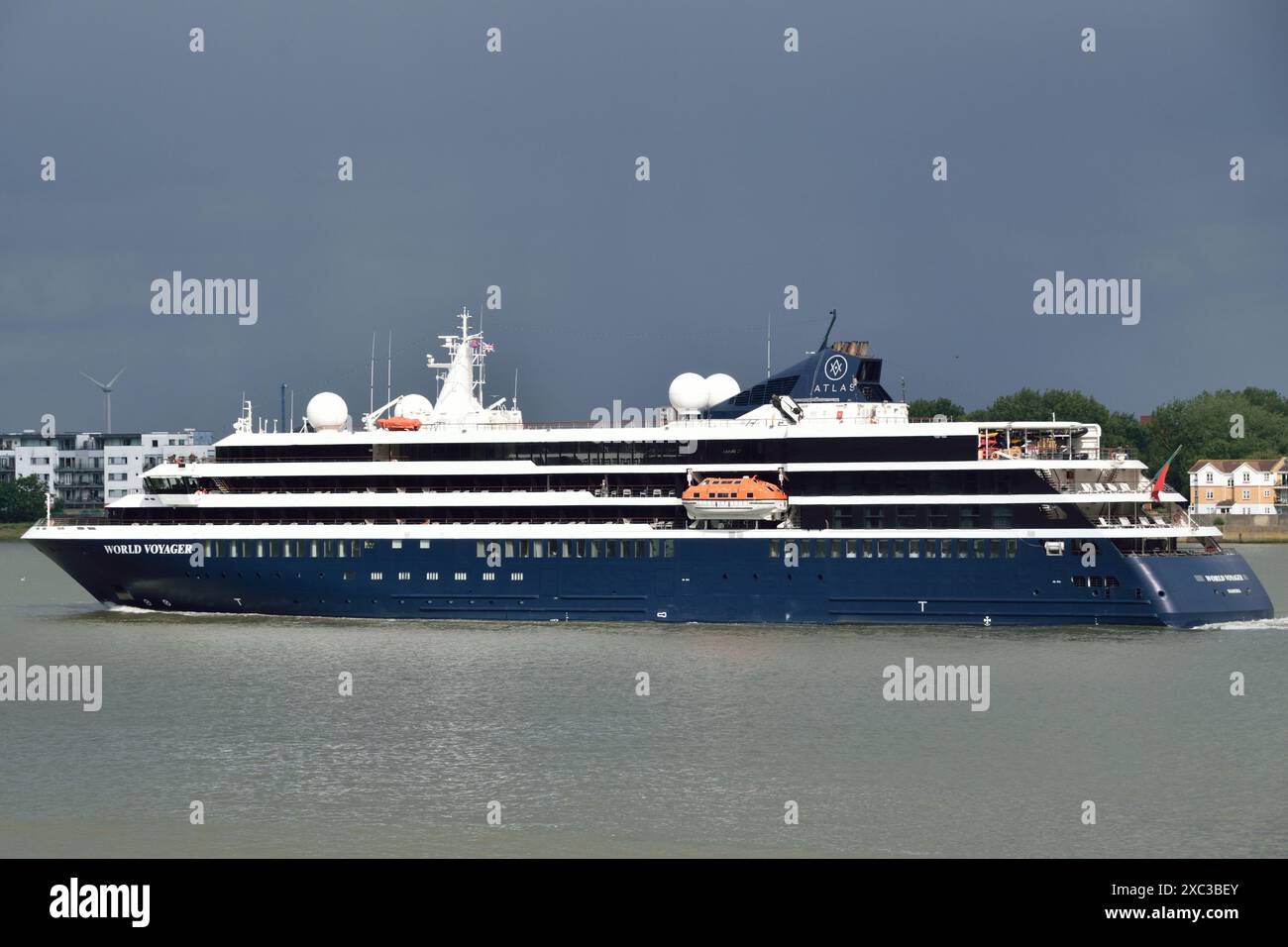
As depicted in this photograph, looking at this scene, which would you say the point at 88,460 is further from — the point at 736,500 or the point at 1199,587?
the point at 1199,587

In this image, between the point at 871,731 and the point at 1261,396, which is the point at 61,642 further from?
the point at 1261,396

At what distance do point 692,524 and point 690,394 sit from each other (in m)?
6.24

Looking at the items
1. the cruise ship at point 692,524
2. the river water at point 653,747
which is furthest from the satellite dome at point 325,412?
the river water at point 653,747

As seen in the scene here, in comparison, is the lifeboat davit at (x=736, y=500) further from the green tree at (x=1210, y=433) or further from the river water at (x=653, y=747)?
the green tree at (x=1210, y=433)

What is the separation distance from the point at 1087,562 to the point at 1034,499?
2321 millimetres

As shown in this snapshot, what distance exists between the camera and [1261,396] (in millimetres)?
152000

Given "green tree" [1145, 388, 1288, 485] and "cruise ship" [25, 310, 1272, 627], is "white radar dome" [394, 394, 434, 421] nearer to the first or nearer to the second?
"cruise ship" [25, 310, 1272, 627]

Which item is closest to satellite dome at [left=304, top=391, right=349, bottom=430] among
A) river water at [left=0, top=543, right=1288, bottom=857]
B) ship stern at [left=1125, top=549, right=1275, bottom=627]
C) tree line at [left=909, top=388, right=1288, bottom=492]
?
river water at [left=0, top=543, right=1288, bottom=857]

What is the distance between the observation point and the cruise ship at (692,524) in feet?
145

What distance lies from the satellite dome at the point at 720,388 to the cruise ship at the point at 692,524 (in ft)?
0.31

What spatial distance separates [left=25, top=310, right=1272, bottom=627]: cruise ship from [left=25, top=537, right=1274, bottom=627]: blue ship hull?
0.21 feet

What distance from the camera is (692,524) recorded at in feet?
152

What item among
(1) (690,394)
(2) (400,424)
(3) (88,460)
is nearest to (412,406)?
(2) (400,424)

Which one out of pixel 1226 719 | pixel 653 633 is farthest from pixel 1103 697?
pixel 653 633
